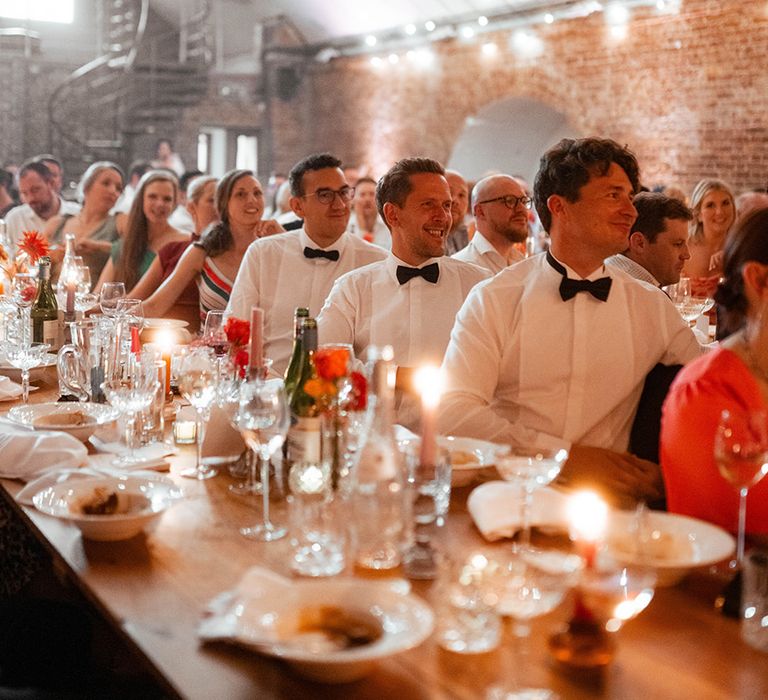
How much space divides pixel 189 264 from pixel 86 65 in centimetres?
1242

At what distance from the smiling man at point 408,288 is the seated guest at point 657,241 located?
803 millimetres

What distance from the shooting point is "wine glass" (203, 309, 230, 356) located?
2.73 metres

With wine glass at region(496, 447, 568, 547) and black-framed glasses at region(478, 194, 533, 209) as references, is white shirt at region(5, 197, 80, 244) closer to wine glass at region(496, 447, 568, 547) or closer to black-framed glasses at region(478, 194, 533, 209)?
black-framed glasses at region(478, 194, 533, 209)

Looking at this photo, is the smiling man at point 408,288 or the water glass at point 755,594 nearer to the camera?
the water glass at point 755,594

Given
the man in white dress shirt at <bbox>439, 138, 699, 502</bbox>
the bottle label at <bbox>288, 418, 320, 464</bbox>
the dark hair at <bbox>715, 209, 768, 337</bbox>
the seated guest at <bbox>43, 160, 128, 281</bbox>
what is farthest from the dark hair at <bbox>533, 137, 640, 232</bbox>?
the seated guest at <bbox>43, 160, 128, 281</bbox>

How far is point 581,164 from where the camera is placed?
2.92 metres

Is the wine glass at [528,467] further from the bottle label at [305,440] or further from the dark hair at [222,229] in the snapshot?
the dark hair at [222,229]

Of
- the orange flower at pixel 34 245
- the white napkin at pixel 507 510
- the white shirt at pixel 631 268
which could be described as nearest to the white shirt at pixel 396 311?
the white shirt at pixel 631 268

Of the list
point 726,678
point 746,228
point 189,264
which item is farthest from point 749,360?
point 189,264

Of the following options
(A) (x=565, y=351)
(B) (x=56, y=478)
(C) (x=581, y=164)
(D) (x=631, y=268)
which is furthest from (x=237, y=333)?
(D) (x=631, y=268)

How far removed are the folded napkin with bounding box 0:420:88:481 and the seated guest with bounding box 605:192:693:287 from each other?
8.45 ft

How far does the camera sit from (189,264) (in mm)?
5027

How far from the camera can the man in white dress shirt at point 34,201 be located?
7391mm

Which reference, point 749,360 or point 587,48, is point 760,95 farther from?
point 749,360
